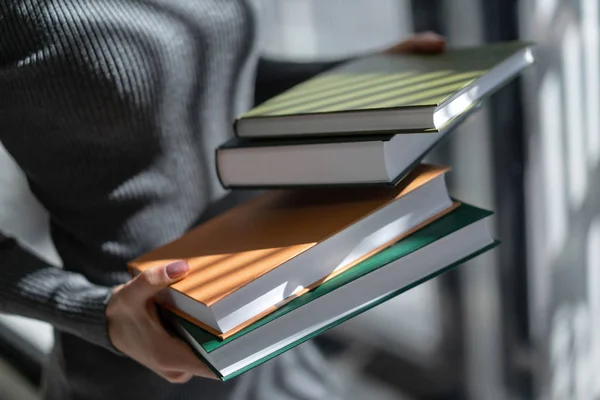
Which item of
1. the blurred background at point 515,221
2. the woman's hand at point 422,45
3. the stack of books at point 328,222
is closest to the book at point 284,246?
the stack of books at point 328,222

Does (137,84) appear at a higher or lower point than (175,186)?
higher

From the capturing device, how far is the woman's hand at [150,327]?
1.97 feet

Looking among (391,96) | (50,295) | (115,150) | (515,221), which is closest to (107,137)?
(115,150)

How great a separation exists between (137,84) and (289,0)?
131 cm

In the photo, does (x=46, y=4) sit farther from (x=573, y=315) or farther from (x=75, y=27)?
(x=573, y=315)

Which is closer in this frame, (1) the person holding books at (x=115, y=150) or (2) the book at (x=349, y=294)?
(2) the book at (x=349, y=294)

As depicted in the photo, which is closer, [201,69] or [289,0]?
[201,69]

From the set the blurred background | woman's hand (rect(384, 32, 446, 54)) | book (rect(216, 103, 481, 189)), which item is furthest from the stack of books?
the blurred background

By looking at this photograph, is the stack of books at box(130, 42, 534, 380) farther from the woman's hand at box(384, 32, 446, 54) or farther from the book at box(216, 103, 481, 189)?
the woman's hand at box(384, 32, 446, 54)

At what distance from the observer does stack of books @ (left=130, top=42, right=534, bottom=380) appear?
0.57 meters

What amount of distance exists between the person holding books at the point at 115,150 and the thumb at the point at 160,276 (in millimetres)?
10

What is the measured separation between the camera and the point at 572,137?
118 cm

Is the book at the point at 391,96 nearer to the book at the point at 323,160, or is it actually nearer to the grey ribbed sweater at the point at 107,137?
the book at the point at 323,160

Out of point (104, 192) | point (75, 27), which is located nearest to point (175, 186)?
point (104, 192)
